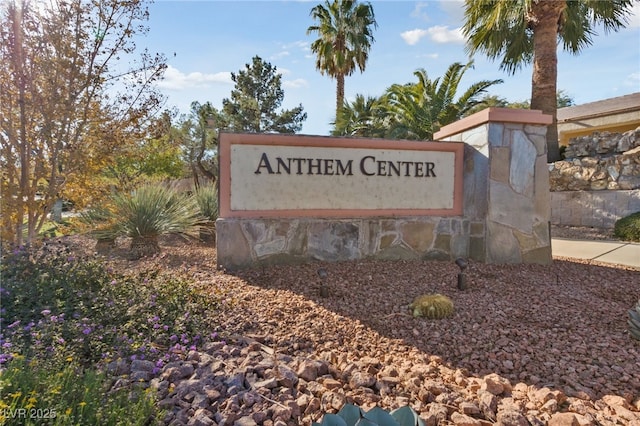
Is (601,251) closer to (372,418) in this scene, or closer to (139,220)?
(372,418)

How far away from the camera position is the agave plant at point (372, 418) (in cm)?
135

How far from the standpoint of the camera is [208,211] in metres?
7.88

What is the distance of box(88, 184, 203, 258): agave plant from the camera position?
579 centimetres

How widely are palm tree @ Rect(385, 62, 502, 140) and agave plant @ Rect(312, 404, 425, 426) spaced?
49.1 ft

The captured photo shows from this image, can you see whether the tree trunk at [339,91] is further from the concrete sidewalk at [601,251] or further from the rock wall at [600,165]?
the concrete sidewalk at [601,251]

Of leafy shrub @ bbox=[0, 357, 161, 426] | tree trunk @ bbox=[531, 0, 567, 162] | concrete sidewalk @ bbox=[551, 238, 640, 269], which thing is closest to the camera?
leafy shrub @ bbox=[0, 357, 161, 426]

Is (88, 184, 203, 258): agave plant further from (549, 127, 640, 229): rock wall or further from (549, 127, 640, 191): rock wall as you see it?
(549, 127, 640, 191): rock wall

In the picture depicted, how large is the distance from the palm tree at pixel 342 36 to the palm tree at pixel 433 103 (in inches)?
247

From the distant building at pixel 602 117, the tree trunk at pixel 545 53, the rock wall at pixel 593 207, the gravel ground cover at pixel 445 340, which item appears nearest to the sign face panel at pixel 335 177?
the gravel ground cover at pixel 445 340

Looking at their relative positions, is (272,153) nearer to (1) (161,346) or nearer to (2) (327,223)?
(2) (327,223)

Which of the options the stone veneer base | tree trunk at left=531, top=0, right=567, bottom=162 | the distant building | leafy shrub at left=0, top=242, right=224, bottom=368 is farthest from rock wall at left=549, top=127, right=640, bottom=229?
leafy shrub at left=0, top=242, right=224, bottom=368

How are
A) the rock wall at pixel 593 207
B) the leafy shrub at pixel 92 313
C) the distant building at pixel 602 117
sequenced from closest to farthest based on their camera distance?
the leafy shrub at pixel 92 313
the rock wall at pixel 593 207
the distant building at pixel 602 117

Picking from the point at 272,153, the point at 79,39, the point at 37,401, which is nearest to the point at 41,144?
the point at 79,39

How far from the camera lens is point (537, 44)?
439 inches
